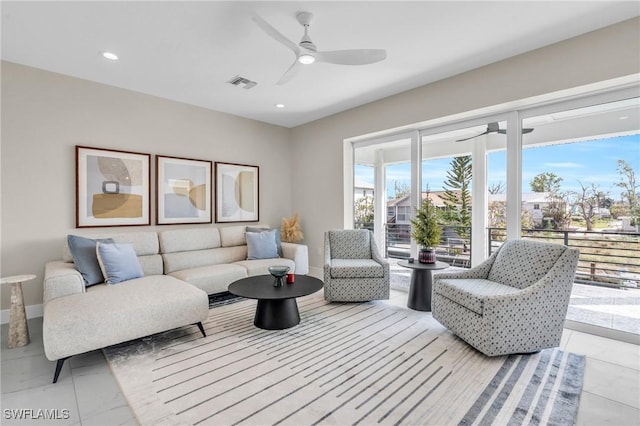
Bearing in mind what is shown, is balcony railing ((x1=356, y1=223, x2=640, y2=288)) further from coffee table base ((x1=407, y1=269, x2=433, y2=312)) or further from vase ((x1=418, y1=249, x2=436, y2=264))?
coffee table base ((x1=407, y1=269, x2=433, y2=312))

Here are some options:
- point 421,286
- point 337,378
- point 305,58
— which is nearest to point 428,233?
point 421,286

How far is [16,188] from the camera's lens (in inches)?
124

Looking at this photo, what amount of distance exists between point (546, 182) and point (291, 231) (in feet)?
11.9

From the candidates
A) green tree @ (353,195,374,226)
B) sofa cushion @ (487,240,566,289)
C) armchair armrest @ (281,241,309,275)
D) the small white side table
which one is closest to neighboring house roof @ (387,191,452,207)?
green tree @ (353,195,374,226)

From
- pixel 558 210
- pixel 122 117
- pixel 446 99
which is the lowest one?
pixel 558 210

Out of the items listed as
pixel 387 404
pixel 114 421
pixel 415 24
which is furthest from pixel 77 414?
pixel 415 24

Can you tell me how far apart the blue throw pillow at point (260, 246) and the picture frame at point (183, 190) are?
30.6 inches

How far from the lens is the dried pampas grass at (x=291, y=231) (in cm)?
527

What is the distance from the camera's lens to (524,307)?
2.35m

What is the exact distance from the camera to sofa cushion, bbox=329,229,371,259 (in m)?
4.14

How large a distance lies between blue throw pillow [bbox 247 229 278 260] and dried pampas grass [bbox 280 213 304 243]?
73cm

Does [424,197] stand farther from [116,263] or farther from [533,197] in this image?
[116,263]

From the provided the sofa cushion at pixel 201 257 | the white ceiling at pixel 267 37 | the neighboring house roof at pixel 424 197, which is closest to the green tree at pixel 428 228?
the neighboring house roof at pixel 424 197

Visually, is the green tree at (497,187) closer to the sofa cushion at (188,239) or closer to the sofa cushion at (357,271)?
the sofa cushion at (357,271)
